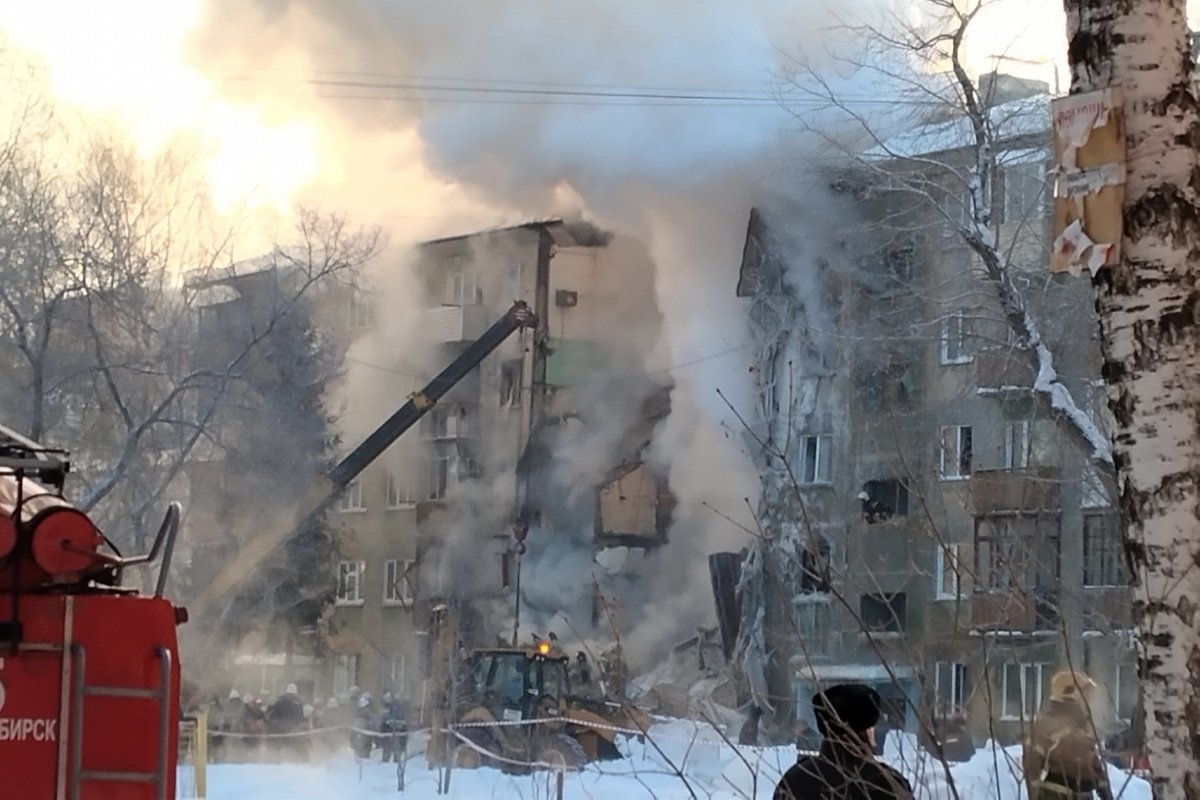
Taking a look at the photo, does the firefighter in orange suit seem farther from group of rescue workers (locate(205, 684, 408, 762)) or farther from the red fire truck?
group of rescue workers (locate(205, 684, 408, 762))

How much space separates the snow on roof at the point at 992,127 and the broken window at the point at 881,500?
974 centimetres

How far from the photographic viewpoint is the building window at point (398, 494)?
1593 inches

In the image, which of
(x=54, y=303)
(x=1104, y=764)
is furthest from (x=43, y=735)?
(x=54, y=303)

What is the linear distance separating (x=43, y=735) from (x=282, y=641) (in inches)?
1252

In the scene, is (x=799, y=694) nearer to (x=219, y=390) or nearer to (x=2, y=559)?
(x=219, y=390)

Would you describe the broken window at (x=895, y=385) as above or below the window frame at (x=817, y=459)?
above

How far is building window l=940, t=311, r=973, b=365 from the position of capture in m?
19.1

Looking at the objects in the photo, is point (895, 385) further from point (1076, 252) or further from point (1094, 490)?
point (1076, 252)

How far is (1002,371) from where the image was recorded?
68.0 feet

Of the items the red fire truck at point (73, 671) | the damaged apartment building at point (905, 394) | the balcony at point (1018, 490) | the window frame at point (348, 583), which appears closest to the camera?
the red fire truck at point (73, 671)

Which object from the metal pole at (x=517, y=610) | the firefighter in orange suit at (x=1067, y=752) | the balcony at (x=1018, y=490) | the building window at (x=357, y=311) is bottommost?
the metal pole at (x=517, y=610)

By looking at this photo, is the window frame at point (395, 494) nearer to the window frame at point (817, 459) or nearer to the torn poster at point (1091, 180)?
the window frame at point (817, 459)

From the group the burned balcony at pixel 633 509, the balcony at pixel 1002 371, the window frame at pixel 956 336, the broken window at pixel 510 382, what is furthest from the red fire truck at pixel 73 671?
the broken window at pixel 510 382

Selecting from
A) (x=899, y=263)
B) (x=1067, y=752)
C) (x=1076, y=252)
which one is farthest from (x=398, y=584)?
(x=1076, y=252)
